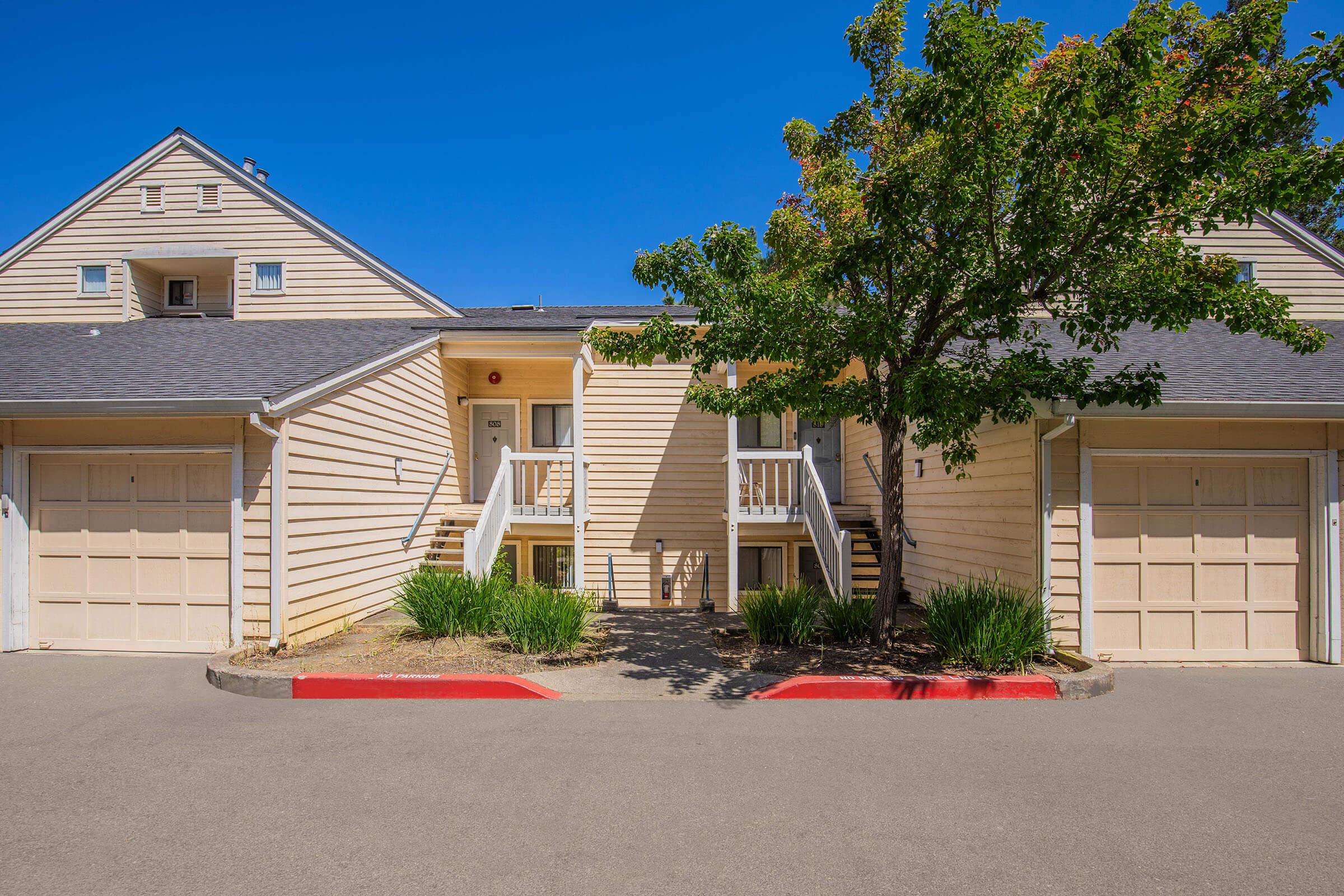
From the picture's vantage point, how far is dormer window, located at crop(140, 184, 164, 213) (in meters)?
13.7

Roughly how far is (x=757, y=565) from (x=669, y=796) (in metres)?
8.96

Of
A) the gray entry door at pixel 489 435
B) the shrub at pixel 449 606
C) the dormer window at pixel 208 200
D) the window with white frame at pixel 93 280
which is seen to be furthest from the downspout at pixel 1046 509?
the window with white frame at pixel 93 280

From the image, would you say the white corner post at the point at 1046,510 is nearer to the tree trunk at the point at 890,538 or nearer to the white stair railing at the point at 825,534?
the tree trunk at the point at 890,538

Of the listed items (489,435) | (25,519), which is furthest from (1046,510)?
(25,519)

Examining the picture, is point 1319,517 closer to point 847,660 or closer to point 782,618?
point 847,660

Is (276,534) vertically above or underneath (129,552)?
above

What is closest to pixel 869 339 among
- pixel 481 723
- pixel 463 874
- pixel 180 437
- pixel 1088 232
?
pixel 1088 232

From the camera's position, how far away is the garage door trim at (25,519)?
8.10 metres

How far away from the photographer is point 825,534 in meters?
10.5

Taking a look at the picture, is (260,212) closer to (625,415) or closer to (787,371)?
(625,415)

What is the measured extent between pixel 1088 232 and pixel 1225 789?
439 centimetres

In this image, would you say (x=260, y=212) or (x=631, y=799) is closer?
(x=631, y=799)

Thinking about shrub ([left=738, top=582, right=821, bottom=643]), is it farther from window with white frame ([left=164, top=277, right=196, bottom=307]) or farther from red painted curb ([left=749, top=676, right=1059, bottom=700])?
window with white frame ([left=164, top=277, right=196, bottom=307])

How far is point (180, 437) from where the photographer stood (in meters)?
8.30
